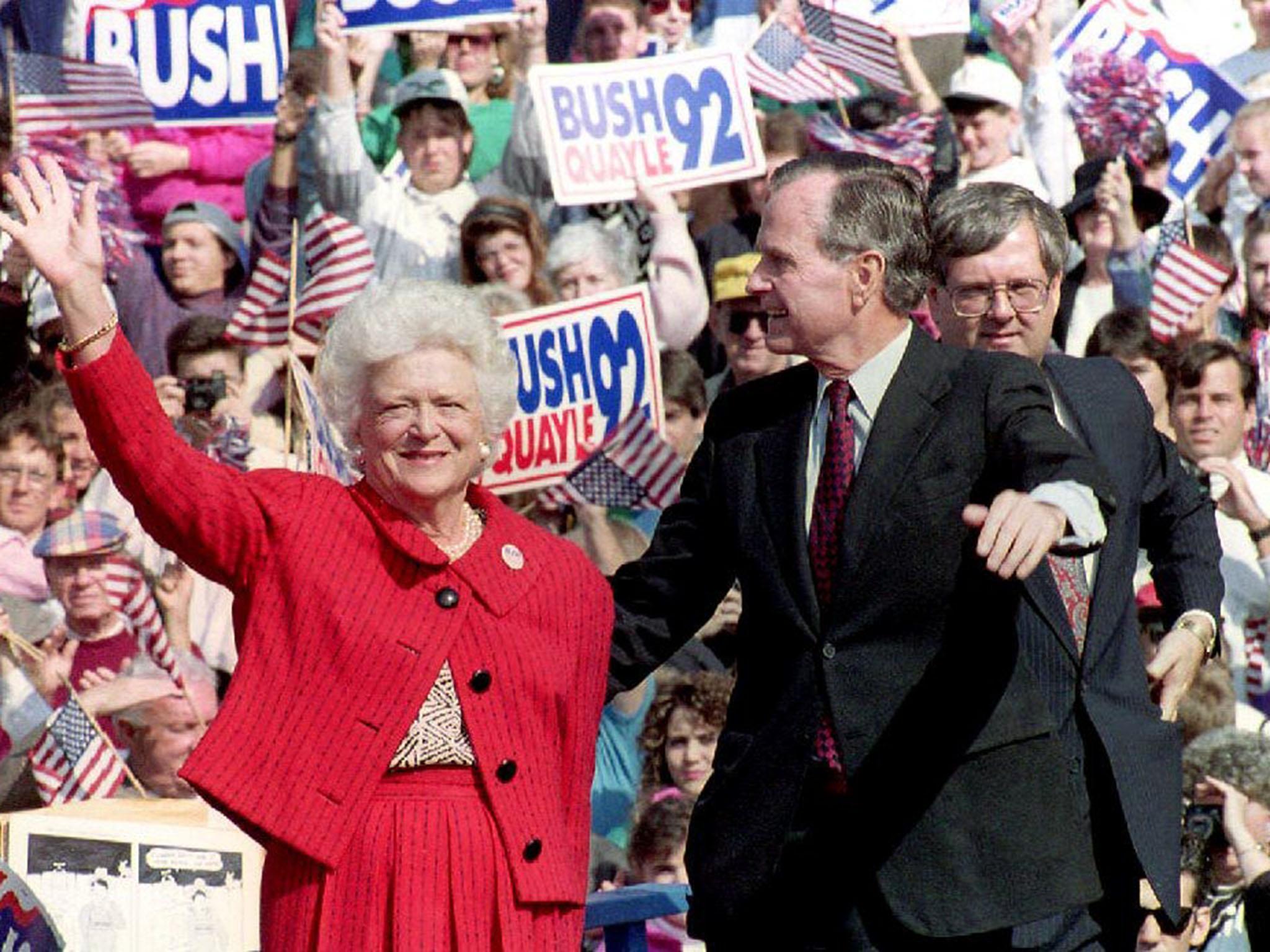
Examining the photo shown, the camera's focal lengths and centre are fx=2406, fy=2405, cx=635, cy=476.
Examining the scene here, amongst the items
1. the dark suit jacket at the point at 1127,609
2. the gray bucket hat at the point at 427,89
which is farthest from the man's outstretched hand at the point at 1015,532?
the gray bucket hat at the point at 427,89

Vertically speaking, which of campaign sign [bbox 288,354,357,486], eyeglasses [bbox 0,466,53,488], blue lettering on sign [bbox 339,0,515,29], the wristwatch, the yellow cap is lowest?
eyeglasses [bbox 0,466,53,488]

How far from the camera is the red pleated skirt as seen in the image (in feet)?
11.4

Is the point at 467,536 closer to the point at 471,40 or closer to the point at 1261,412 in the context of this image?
the point at 1261,412

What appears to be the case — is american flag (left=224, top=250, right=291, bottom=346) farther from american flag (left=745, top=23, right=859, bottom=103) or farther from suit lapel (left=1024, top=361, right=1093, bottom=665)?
suit lapel (left=1024, top=361, right=1093, bottom=665)

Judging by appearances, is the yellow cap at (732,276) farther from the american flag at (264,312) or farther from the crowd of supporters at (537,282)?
the american flag at (264,312)

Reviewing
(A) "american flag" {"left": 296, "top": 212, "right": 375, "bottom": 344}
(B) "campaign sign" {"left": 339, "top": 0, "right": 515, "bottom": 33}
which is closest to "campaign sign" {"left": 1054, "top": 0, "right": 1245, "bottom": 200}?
(B) "campaign sign" {"left": 339, "top": 0, "right": 515, "bottom": 33}

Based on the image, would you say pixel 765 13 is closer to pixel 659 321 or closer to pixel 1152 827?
pixel 659 321

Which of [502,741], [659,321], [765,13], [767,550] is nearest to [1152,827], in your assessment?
[767,550]

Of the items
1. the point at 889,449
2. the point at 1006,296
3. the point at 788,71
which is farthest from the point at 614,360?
the point at 889,449

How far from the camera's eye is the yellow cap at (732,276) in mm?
8242

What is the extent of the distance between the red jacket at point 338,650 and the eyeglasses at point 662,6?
5.84 m

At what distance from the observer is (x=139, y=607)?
7.59 meters

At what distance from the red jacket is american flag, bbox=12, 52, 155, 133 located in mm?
5207

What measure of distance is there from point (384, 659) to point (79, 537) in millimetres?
4364
